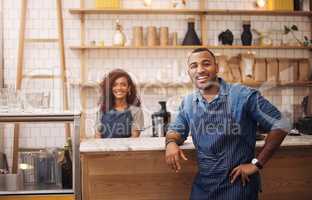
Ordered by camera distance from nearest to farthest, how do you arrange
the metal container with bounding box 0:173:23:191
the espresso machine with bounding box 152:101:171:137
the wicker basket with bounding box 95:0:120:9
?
1. the metal container with bounding box 0:173:23:191
2. the espresso machine with bounding box 152:101:171:137
3. the wicker basket with bounding box 95:0:120:9

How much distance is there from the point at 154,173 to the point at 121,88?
3.86ft

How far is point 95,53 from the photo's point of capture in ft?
14.0

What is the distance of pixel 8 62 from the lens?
13.7 ft

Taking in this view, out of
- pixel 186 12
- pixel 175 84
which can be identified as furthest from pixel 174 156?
pixel 186 12

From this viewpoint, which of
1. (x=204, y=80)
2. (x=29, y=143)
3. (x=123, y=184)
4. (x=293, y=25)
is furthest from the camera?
(x=293, y=25)

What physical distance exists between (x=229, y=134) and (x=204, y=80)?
31cm

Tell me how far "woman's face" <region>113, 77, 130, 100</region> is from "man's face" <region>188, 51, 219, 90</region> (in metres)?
1.31

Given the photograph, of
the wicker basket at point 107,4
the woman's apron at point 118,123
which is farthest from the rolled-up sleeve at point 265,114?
the wicker basket at point 107,4

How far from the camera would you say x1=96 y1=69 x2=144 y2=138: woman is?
124 inches

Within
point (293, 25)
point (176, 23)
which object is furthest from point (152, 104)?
point (293, 25)

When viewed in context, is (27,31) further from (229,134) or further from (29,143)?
(229,134)

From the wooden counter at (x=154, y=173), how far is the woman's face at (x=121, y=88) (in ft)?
3.26

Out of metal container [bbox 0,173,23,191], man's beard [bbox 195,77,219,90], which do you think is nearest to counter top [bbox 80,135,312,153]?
man's beard [bbox 195,77,219,90]

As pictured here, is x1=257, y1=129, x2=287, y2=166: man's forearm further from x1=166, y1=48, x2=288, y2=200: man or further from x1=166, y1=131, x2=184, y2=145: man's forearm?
x1=166, y1=131, x2=184, y2=145: man's forearm
